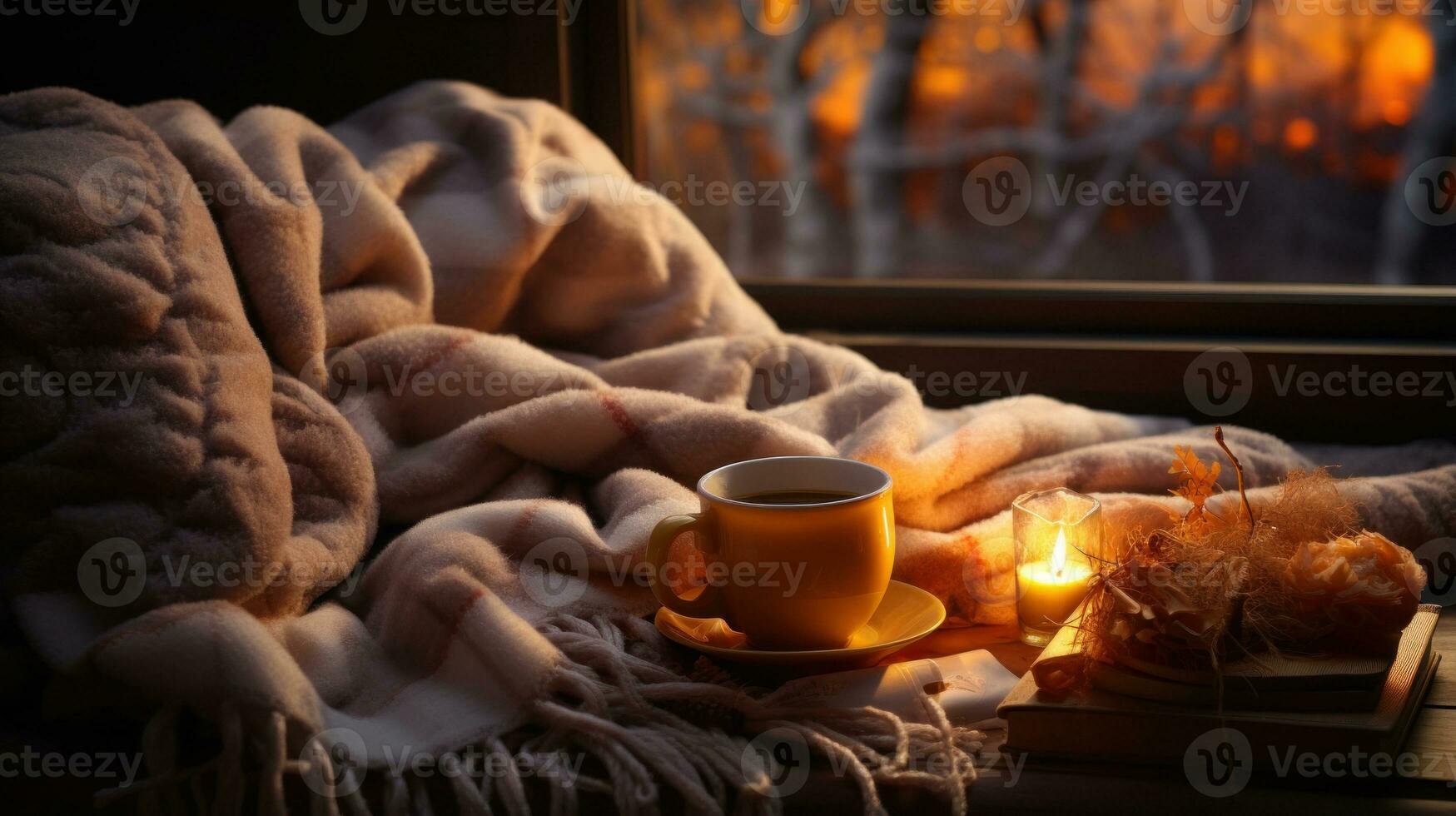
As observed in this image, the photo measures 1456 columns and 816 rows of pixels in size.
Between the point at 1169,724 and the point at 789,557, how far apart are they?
237 millimetres

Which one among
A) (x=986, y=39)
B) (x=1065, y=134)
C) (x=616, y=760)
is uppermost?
(x=986, y=39)

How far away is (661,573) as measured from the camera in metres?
0.76

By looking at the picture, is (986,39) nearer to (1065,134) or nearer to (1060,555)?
(1065,134)

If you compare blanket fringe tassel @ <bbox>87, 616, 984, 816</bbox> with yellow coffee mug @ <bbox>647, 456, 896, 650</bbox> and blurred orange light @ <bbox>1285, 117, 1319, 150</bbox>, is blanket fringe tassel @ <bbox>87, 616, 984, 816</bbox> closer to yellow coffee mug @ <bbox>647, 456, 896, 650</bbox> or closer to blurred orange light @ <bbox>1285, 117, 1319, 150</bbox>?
yellow coffee mug @ <bbox>647, 456, 896, 650</bbox>

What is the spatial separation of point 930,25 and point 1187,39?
0.33 m

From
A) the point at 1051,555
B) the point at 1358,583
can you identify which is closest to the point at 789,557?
the point at 1051,555

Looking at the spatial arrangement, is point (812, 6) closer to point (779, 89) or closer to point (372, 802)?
point (779, 89)

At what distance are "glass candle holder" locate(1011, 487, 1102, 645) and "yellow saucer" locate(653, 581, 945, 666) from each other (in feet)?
0.23

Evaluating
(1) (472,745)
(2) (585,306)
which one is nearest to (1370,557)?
(1) (472,745)

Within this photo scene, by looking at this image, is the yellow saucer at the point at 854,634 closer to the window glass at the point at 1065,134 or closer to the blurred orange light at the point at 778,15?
the window glass at the point at 1065,134

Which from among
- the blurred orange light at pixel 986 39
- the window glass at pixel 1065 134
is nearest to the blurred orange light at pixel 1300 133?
the window glass at pixel 1065 134

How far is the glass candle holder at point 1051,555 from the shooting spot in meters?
0.83

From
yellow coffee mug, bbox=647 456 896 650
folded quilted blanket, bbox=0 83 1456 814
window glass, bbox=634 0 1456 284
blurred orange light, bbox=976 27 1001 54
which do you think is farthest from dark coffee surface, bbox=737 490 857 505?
blurred orange light, bbox=976 27 1001 54

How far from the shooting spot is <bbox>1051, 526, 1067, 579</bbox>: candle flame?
83cm
